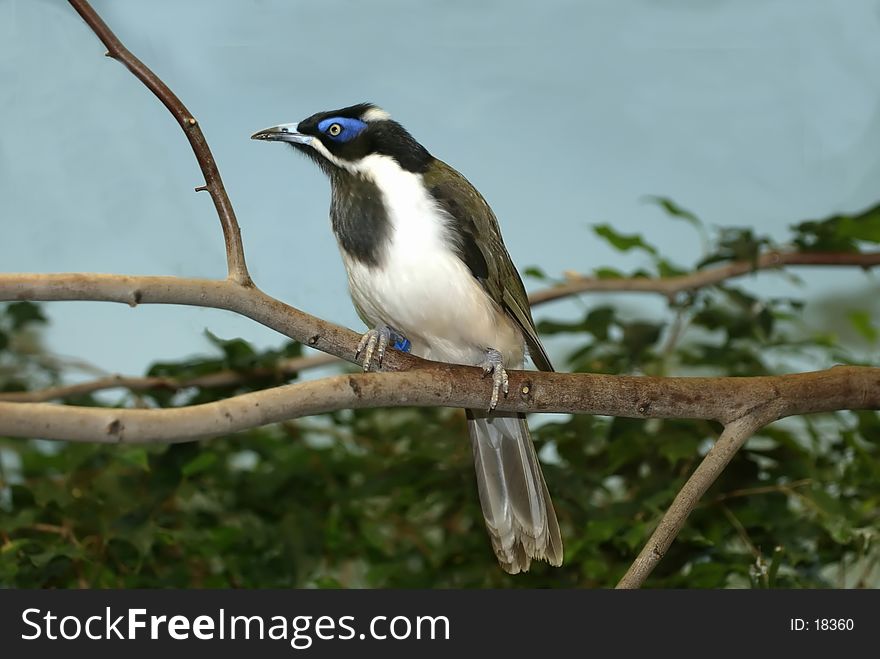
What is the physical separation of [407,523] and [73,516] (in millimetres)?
894

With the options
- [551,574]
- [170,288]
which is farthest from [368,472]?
[170,288]

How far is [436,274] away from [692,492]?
0.54m

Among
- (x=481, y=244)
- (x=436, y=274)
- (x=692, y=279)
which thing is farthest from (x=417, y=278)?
(x=692, y=279)

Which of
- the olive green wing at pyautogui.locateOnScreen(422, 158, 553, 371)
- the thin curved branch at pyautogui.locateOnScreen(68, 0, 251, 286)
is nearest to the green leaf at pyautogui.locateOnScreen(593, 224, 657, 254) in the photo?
the olive green wing at pyautogui.locateOnScreen(422, 158, 553, 371)

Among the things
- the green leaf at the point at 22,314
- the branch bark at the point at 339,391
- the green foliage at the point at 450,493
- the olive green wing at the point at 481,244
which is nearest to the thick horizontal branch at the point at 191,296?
the branch bark at the point at 339,391

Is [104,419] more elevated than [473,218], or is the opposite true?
[473,218]

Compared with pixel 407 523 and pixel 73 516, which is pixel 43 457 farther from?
pixel 407 523

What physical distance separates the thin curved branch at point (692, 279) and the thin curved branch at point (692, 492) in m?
0.97

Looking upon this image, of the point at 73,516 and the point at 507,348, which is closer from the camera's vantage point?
the point at 507,348

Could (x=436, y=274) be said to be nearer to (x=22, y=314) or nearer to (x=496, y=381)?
(x=496, y=381)

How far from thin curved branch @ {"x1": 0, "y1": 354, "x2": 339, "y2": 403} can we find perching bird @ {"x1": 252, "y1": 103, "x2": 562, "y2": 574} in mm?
469

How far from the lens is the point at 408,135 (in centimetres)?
167

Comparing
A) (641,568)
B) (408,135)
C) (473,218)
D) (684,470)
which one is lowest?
(641,568)

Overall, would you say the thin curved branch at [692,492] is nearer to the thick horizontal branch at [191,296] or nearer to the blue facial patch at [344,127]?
the thick horizontal branch at [191,296]
